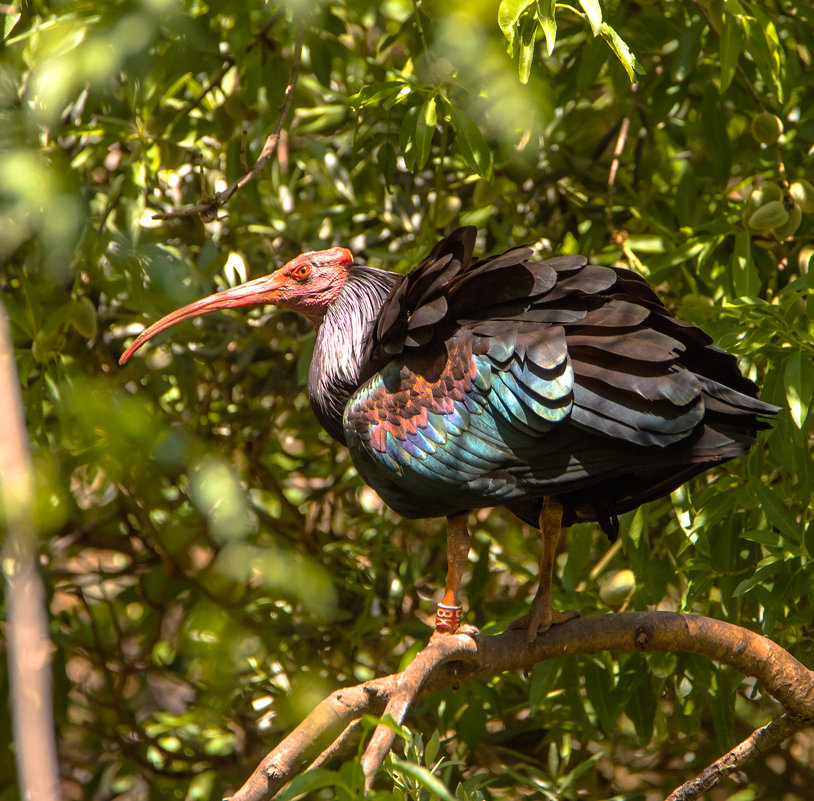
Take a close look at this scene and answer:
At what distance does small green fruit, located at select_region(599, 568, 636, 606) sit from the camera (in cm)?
351

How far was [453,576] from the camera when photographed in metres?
2.96

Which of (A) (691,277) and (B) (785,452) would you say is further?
(A) (691,277)

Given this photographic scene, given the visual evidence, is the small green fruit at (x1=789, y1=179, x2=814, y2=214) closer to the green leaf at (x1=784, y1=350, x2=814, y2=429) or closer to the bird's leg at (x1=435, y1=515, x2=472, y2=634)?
the green leaf at (x1=784, y1=350, x2=814, y2=429)

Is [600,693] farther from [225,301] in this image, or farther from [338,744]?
[225,301]

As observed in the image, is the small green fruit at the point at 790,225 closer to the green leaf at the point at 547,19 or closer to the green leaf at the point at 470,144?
the green leaf at the point at 470,144

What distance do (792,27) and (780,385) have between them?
1812 millimetres

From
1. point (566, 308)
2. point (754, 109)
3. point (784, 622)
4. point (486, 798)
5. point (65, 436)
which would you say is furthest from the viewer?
point (754, 109)

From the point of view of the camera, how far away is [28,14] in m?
3.34

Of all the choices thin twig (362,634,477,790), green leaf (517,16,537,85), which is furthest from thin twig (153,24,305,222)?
thin twig (362,634,477,790)

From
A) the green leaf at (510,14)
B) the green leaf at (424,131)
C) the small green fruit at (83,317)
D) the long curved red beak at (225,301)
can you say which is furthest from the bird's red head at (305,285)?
the green leaf at (510,14)

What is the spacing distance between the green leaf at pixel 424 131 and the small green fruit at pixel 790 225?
3.73 feet

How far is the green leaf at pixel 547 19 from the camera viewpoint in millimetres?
2457

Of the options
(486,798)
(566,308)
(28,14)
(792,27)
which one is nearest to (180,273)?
(28,14)

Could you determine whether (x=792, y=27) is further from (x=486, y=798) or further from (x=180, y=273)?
(x=486, y=798)
